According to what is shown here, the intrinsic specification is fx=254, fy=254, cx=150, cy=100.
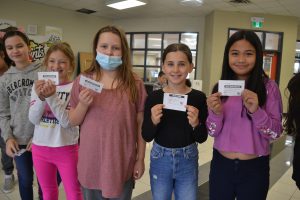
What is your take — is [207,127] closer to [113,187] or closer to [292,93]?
[292,93]

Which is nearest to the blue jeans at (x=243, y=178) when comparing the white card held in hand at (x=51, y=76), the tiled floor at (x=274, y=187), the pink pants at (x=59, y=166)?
the pink pants at (x=59, y=166)

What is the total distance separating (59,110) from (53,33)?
7054mm

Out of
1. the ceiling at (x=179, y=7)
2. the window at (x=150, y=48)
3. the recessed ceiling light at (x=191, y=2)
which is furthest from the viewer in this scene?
the window at (x=150, y=48)

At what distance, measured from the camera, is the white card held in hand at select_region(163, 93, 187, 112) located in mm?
1332

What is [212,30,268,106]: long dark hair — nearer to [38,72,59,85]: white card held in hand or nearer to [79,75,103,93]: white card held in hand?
[79,75,103,93]: white card held in hand

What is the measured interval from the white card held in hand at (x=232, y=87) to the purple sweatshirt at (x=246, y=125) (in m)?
0.13

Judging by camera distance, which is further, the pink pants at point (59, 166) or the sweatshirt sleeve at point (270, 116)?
the pink pants at point (59, 166)

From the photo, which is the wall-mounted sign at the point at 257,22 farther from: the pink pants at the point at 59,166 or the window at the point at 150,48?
the pink pants at the point at 59,166

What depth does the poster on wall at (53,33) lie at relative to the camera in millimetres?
7719

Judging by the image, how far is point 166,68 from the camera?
4.85 ft

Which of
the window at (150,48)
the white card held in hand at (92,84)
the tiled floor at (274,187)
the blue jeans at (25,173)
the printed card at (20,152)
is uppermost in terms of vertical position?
the window at (150,48)

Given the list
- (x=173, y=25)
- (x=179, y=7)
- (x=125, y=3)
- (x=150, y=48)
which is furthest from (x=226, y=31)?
(x=125, y=3)

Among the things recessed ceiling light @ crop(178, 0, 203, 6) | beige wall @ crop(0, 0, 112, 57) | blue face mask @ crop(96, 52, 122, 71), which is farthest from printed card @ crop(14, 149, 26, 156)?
beige wall @ crop(0, 0, 112, 57)

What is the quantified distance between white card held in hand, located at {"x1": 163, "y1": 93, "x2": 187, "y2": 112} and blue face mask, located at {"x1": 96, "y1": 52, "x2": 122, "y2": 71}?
32cm
